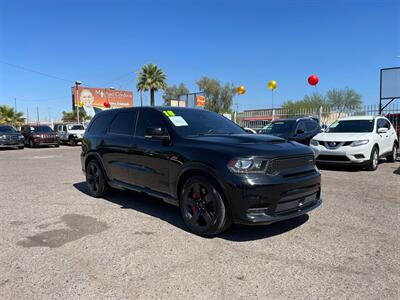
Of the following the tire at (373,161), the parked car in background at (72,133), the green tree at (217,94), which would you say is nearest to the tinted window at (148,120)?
the tire at (373,161)

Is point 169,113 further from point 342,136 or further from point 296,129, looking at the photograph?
point 296,129

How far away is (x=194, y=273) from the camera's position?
3.38 meters

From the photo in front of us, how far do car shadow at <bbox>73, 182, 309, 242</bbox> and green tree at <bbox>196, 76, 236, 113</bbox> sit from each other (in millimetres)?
59866

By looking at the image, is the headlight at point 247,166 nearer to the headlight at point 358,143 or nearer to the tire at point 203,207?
the tire at point 203,207

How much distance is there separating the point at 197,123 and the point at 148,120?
0.82 m

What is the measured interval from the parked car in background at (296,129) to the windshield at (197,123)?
21.6ft

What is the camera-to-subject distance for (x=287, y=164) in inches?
166

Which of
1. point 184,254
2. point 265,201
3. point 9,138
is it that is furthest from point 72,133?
point 265,201

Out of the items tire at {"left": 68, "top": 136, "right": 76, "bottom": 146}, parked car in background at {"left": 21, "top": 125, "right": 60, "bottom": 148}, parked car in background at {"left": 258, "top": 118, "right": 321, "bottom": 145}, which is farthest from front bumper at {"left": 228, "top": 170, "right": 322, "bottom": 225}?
tire at {"left": 68, "top": 136, "right": 76, "bottom": 146}

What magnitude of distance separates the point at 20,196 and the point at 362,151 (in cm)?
876

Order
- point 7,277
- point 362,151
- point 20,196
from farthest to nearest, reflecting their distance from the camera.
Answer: point 362,151 → point 20,196 → point 7,277

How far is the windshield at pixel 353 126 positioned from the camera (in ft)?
35.3

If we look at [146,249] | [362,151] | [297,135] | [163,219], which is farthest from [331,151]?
[146,249]

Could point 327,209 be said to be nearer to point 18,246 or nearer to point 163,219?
point 163,219
